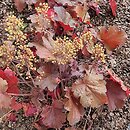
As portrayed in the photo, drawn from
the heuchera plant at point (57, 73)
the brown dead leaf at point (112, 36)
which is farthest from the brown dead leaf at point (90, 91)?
the brown dead leaf at point (112, 36)

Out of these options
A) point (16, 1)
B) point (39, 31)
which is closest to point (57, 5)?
point (16, 1)

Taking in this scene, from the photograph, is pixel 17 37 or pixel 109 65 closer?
pixel 17 37

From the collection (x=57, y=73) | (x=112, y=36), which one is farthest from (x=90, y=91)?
(x=112, y=36)

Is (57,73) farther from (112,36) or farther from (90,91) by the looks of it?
(112,36)

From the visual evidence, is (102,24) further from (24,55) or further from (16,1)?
(24,55)

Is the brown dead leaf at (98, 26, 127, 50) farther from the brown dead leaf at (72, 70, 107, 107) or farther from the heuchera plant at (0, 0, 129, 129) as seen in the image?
the brown dead leaf at (72, 70, 107, 107)

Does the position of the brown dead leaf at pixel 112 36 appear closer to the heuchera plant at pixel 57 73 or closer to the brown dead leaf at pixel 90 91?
the heuchera plant at pixel 57 73

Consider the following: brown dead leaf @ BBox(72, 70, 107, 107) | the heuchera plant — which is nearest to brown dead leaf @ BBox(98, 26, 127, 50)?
the heuchera plant

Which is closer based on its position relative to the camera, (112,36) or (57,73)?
(57,73)
